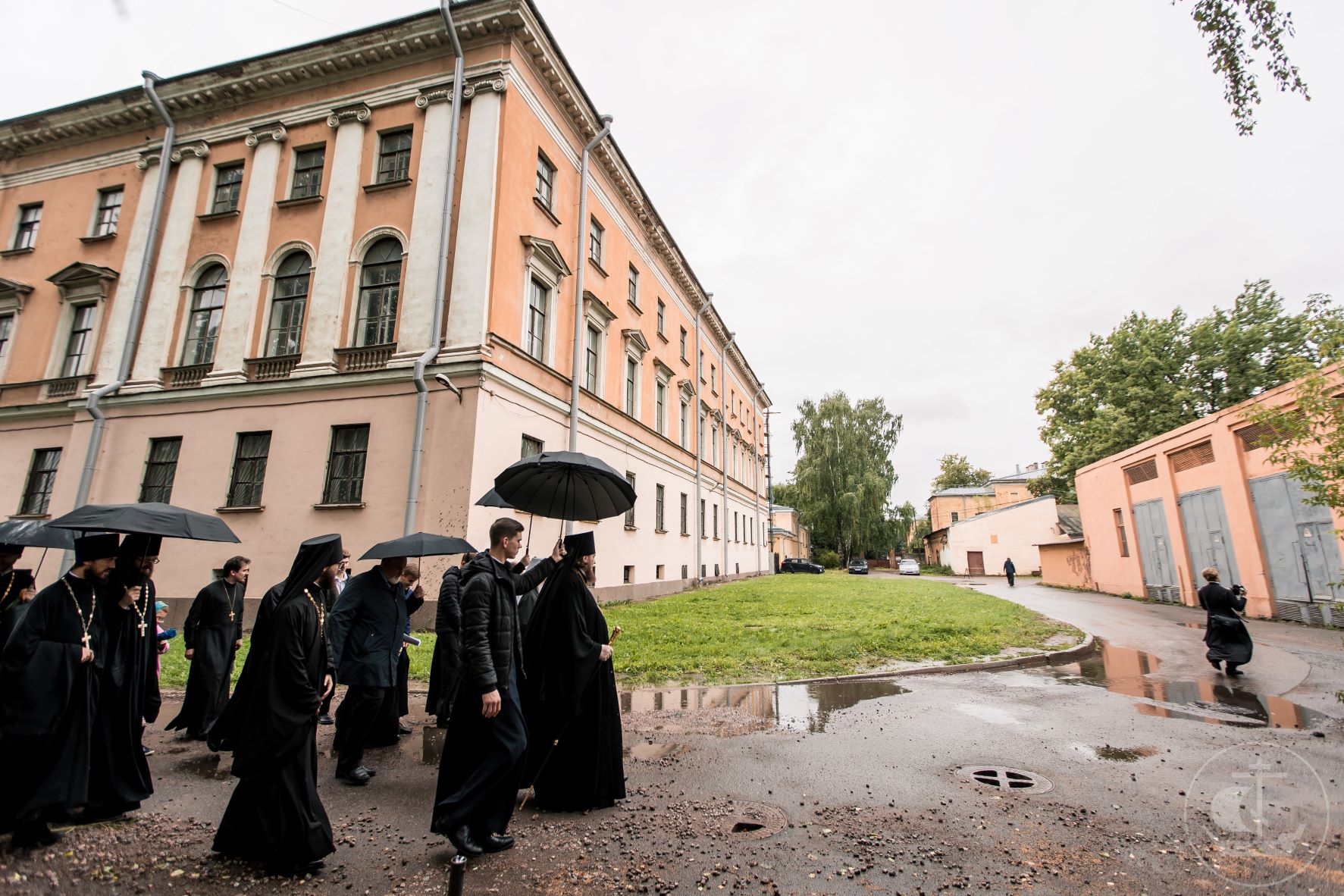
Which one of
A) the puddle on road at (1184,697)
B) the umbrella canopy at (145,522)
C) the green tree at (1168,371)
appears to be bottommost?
the puddle on road at (1184,697)

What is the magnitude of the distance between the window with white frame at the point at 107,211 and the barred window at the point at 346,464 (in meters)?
11.9

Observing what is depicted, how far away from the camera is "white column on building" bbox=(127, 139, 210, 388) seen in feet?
53.8

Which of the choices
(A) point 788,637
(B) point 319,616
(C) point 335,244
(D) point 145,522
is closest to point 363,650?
(B) point 319,616

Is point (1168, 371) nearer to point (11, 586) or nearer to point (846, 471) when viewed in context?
point (846, 471)

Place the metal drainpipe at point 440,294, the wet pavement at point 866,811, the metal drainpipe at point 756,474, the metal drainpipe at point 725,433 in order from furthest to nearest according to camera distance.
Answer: the metal drainpipe at point 756,474 → the metal drainpipe at point 725,433 → the metal drainpipe at point 440,294 → the wet pavement at point 866,811

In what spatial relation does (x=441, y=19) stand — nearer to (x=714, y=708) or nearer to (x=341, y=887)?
(x=714, y=708)

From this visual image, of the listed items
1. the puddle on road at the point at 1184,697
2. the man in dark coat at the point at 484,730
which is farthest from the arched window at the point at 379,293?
the puddle on road at the point at 1184,697

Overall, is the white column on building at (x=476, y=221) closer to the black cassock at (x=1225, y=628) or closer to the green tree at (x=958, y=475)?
the black cassock at (x=1225, y=628)

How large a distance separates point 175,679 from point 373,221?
11.2 metres

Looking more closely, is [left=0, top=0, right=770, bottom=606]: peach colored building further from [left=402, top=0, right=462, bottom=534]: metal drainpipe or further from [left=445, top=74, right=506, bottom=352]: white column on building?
[left=402, top=0, right=462, bottom=534]: metal drainpipe

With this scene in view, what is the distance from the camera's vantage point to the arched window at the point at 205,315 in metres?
16.4

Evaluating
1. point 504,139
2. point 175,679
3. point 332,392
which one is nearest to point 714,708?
point 175,679

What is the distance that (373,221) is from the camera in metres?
15.4

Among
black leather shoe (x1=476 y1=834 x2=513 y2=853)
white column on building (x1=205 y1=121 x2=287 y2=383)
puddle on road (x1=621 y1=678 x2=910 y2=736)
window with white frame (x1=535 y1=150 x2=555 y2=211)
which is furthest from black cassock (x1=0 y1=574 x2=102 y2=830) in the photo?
window with white frame (x1=535 y1=150 x2=555 y2=211)
